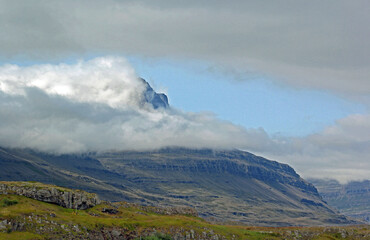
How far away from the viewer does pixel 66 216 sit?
180 m

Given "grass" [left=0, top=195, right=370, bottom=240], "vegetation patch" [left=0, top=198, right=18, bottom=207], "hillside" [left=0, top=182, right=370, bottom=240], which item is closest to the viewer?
"hillside" [left=0, top=182, right=370, bottom=240]

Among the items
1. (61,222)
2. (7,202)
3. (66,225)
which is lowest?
(66,225)

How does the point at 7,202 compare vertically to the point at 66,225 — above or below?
above

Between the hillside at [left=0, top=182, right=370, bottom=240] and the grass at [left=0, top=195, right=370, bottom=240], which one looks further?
the grass at [left=0, top=195, right=370, bottom=240]

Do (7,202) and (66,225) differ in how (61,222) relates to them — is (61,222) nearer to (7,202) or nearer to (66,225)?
(66,225)

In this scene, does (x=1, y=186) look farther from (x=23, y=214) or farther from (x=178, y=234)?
(x=178, y=234)

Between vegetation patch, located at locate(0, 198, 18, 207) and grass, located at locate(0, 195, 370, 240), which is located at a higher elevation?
vegetation patch, located at locate(0, 198, 18, 207)

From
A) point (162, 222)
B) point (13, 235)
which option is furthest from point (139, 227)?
point (13, 235)

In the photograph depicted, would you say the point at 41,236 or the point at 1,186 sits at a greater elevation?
the point at 1,186

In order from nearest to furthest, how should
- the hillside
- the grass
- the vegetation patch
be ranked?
the hillside, the grass, the vegetation patch

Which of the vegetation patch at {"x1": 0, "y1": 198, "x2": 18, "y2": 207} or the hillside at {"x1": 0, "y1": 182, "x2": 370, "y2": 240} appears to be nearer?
the hillside at {"x1": 0, "y1": 182, "x2": 370, "y2": 240}

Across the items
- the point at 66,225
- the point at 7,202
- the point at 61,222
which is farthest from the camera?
the point at 7,202

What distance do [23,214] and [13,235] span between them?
12.6 metres

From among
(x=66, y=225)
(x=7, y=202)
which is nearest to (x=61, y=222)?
(x=66, y=225)
